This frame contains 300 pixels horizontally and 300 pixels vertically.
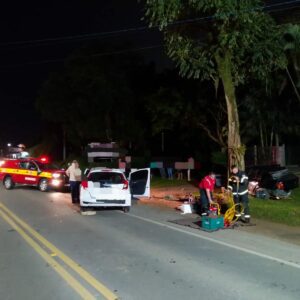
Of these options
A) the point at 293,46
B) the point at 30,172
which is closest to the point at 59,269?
the point at 293,46

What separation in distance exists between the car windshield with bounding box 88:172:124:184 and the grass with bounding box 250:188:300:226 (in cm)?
435

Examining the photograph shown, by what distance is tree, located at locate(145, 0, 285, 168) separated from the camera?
16938 mm

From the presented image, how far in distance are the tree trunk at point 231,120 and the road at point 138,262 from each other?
4635 mm

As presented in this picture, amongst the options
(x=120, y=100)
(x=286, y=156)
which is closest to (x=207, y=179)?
(x=286, y=156)

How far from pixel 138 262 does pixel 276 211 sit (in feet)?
24.1

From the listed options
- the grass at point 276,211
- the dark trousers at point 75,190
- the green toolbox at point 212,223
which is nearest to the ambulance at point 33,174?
the dark trousers at point 75,190

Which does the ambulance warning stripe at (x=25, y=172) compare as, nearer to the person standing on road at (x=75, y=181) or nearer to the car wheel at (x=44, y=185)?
the car wheel at (x=44, y=185)

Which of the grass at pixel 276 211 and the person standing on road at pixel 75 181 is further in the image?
the person standing on road at pixel 75 181

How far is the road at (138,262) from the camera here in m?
7.17

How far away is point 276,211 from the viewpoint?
15.3m

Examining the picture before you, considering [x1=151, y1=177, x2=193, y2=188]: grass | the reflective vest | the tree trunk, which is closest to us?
the reflective vest

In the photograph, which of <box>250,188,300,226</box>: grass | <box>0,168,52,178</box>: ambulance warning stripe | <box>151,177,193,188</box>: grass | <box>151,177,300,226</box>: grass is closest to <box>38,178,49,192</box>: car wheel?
<box>0,168,52,178</box>: ambulance warning stripe

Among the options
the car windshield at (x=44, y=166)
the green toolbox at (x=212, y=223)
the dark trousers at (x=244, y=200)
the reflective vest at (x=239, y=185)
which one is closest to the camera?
the green toolbox at (x=212, y=223)

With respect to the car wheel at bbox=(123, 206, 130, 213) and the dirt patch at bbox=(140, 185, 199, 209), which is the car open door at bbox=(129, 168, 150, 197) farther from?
the car wheel at bbox=(123, 206, 130, 213)
